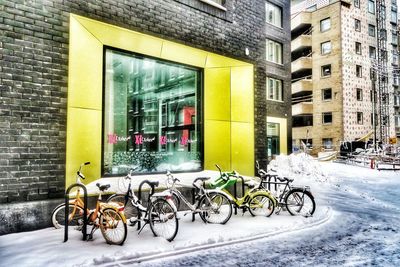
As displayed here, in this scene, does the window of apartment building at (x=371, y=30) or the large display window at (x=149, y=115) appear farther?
the window of apartment building at (x=371, y=30)

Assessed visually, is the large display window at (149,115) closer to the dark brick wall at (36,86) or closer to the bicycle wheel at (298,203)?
the dark brick wall at (36,86)

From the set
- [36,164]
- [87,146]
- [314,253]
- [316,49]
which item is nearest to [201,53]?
[87,146]

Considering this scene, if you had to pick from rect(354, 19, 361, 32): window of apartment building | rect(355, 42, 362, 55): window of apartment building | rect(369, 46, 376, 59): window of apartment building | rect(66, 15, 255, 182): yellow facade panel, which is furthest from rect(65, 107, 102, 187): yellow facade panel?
rect(369, 46, 376, 59): window of apartment building

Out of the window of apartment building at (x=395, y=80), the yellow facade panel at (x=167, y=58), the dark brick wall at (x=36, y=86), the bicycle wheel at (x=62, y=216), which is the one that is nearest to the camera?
the dark brick wall at (x=36, y=86)

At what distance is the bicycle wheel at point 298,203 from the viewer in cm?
821

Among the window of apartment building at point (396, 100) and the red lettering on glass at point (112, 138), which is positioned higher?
the window of apartment building at point (396, 100)

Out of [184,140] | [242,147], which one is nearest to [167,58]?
[184,140]

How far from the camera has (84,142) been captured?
704cm

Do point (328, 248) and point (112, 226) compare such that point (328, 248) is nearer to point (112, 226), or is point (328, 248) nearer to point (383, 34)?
point (112, 226)

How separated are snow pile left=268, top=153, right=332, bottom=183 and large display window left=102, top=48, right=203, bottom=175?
29.8 ft

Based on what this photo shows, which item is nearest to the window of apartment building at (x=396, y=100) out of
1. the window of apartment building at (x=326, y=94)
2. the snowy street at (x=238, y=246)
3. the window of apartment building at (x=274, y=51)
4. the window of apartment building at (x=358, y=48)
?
the window of apartment building at (x=358, y=48)

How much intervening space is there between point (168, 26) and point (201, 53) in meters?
1.24

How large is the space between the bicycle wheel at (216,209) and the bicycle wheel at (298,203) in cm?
188

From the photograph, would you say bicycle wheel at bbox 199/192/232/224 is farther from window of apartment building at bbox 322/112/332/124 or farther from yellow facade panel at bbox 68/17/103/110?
window of apartment building at bbox 322/112/332/124
